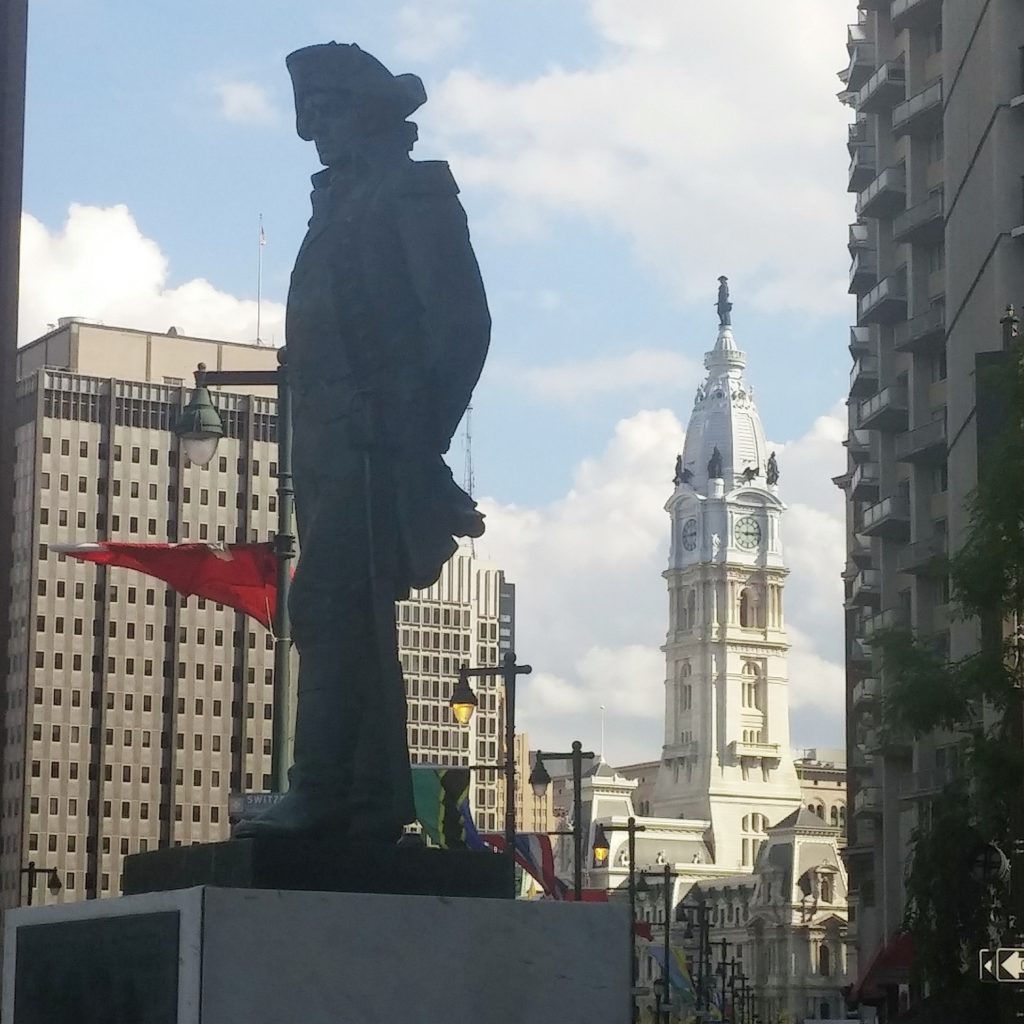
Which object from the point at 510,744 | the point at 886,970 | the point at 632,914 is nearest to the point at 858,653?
the point at 886,970

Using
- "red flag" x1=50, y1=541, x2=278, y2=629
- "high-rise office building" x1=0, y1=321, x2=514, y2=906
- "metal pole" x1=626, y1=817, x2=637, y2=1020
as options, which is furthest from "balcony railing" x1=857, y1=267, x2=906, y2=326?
"high-rise office building" x1=0, y1=321, x2=514, y2=906

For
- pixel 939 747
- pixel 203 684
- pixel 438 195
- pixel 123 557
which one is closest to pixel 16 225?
pixel 939 747

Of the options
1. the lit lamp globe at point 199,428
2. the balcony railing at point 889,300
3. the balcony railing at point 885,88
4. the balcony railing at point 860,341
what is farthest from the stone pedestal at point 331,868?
the balcony railing at point 860,341

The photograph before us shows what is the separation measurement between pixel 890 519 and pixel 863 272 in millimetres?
9321

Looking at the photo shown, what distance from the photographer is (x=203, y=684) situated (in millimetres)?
157250

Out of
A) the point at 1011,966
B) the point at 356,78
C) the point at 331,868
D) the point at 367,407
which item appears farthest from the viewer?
the point at 1011,966

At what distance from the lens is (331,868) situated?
9859 mm

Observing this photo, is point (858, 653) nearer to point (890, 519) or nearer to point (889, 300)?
point (890, 519)

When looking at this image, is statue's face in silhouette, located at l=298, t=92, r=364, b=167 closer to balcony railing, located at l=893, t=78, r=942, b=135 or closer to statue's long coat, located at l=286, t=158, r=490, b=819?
statue's long coat, located at l=286, t=158, r=490, b=819

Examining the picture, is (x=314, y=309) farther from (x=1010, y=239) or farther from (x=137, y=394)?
(x=137, y=394)

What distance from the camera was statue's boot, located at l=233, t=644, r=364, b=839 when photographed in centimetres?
1028

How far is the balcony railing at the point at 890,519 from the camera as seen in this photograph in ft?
194

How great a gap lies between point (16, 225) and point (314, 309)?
70.9m

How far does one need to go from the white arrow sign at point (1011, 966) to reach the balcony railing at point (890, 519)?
40.1 metres
